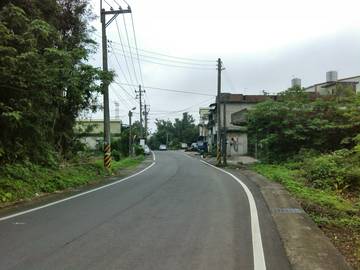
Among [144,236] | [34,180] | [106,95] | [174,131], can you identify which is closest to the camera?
[144,236]

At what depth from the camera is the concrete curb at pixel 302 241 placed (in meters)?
7.82

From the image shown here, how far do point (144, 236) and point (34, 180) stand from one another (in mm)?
11316

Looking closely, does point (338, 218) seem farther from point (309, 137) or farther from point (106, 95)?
point (309, 137)

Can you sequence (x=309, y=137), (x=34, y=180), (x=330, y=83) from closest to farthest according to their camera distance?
(x=34, y=180) → (x=309, y=137) → (x=330, y=83)

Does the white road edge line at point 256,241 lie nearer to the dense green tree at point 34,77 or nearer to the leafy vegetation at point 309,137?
the dense green tree at point 34,77

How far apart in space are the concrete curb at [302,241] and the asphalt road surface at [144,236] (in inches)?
8.3

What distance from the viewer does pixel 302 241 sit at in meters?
9.50

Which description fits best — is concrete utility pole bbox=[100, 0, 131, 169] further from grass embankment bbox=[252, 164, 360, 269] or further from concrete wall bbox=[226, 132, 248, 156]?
concrete wall bbox=[226, 132, 248, 156]

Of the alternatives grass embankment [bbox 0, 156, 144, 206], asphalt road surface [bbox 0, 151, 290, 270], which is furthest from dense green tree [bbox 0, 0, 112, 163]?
asphalt road surface [bbox 0, 151, 290, 270]

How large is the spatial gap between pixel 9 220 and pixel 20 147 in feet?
30.0

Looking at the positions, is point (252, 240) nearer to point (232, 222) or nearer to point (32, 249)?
point (232, 222)

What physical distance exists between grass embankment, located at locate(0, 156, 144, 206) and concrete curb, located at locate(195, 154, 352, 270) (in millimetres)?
8263

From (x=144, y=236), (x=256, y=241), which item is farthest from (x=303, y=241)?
(x=144, y=236)

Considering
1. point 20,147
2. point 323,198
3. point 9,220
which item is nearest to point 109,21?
point 20,147
